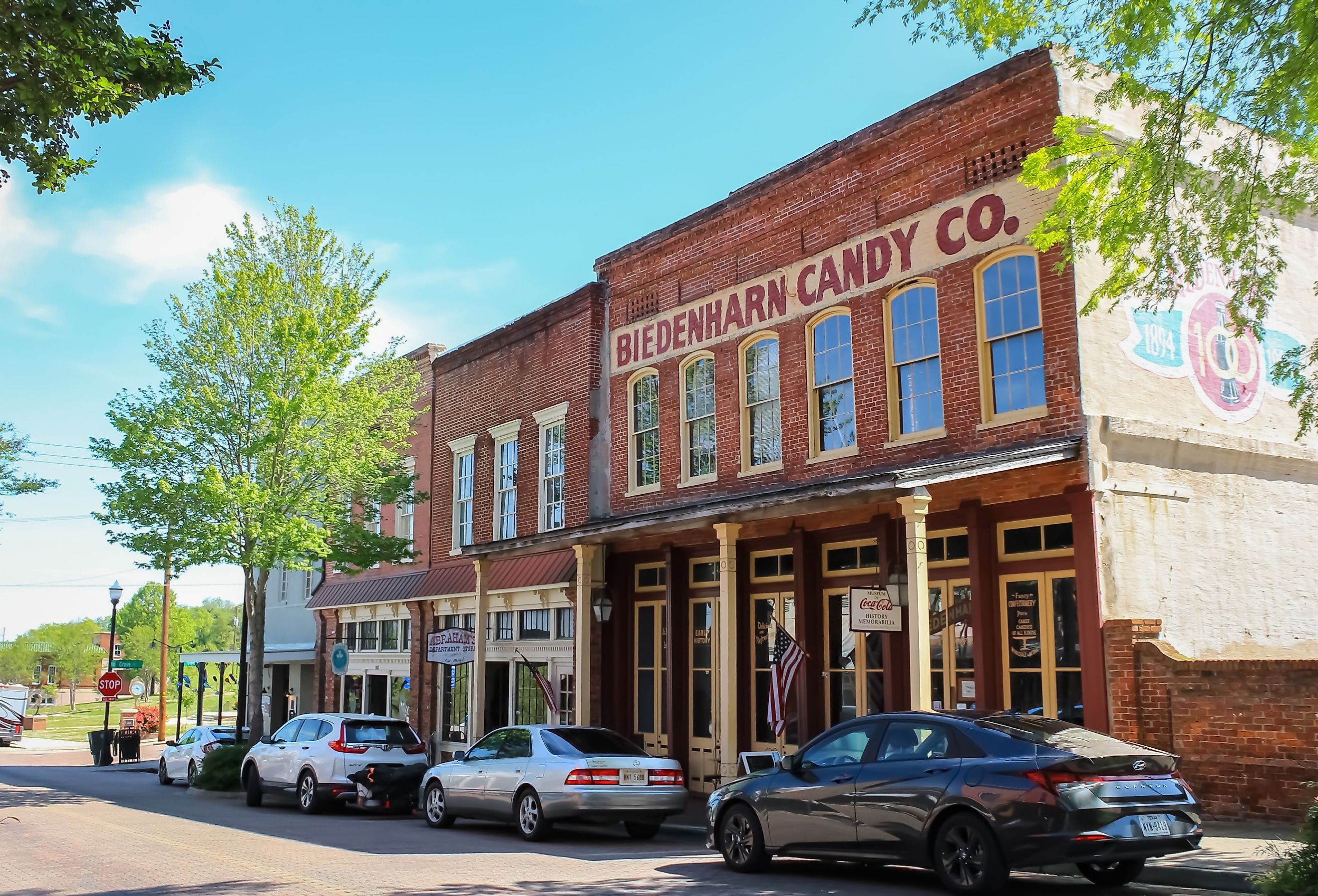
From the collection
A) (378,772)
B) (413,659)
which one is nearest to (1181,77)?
(378,772)

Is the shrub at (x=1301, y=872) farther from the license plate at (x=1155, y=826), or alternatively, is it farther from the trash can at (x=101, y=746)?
the trash can at (x=101, y=746)

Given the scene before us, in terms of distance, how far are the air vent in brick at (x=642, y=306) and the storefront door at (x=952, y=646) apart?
7852mm

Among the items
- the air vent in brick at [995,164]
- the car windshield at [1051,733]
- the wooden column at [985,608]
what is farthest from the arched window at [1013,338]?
the car windshield at [1051,733]

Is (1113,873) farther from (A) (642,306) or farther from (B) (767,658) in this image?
(A) (642,306)

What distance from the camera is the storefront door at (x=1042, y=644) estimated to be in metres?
13.3

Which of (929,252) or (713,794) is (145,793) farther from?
(929,252)

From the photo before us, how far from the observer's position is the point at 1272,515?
578 inches

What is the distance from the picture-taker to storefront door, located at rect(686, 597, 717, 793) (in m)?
18.5

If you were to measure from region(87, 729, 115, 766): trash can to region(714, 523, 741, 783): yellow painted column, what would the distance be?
2376 centimetres

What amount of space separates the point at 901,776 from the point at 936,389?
7.12 meters

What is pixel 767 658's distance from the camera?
17938 mm

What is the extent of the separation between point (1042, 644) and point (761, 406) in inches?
244

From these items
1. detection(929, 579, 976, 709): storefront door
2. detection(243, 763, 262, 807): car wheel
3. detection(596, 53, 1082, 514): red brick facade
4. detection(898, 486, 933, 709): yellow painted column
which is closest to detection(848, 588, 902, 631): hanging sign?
detection(929, 579, 976, 709): storefront door

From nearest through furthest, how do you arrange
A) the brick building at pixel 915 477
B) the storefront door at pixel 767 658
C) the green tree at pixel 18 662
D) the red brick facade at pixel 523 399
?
the brick building at pixel 915 477
the storefront door at pixel 767 658
the red brick facade at pixel 523 399
the green tree at pixel 18 662
